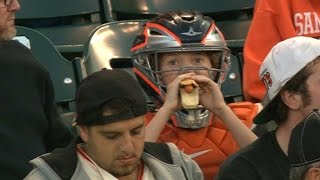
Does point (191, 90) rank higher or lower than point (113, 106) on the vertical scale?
lower

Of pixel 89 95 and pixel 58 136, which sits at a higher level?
pixel 89 95

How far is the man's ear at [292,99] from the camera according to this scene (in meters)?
3.23

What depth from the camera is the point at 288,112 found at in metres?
3.26

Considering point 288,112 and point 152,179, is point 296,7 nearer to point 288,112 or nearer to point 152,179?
point 288,112

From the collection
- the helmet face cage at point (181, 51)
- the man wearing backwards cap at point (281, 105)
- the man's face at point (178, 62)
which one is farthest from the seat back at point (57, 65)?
the man wearing backwards cap at point (281, 105)

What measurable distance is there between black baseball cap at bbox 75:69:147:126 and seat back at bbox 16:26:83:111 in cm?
139

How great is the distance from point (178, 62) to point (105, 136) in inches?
34.4

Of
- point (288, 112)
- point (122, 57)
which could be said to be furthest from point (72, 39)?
point (288, 112)

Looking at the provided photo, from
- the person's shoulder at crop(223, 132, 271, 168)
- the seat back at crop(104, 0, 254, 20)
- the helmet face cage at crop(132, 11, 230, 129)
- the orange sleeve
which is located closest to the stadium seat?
the seat back at crop(104, 0, 254, 20)

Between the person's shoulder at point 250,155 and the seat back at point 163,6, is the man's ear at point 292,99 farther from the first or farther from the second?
the seat back at point 163,6

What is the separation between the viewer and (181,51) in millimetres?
3580

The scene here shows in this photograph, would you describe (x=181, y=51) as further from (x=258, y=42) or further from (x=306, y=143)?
(x=306, y=143)

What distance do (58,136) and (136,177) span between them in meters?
0.67

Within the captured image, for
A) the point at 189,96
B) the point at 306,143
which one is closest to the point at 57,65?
the point at 189,96
